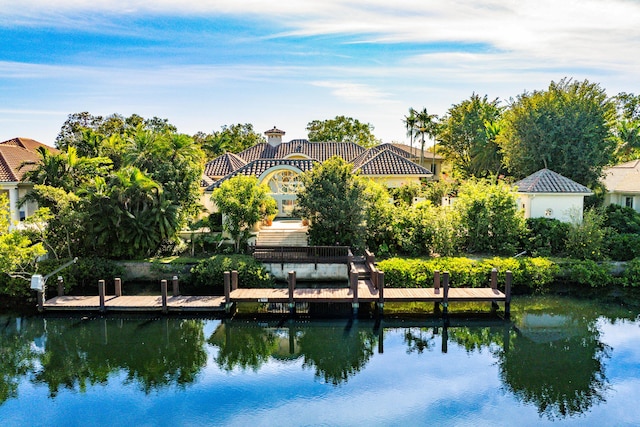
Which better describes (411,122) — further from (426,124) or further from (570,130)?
(570,130)

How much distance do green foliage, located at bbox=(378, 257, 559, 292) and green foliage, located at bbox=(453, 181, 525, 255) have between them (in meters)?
2.22

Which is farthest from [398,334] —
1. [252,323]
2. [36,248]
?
[36,248]

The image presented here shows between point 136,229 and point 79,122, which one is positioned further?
A: point 79,122

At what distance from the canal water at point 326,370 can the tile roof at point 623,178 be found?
12483mm

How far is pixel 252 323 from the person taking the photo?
21344mm

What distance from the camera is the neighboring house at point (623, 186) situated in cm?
3190

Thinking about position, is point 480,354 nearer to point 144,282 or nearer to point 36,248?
point 144,282

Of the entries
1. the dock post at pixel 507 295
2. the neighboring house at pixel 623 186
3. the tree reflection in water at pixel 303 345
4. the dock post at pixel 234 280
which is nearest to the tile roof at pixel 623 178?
the neighboring house at pixel 623 186

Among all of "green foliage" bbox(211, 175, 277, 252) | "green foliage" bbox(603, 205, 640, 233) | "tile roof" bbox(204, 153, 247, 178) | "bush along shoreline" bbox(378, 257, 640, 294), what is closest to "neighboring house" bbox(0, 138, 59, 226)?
"green foliage" bbox(211, 175, 277, 252)

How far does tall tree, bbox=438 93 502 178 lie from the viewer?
44188mm

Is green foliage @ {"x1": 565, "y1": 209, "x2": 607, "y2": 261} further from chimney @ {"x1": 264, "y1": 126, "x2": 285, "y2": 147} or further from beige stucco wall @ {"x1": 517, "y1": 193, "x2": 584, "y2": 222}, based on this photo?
chimney @ {"x1": 264, "y1": 126, "x2": 285, "y2": 147}

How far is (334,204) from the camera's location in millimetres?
25625

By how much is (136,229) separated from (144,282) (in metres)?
2.68

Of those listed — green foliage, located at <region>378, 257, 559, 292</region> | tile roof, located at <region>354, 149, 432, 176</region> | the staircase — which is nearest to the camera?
green foliage, located at <region>378, 257, 559, 292</region>
